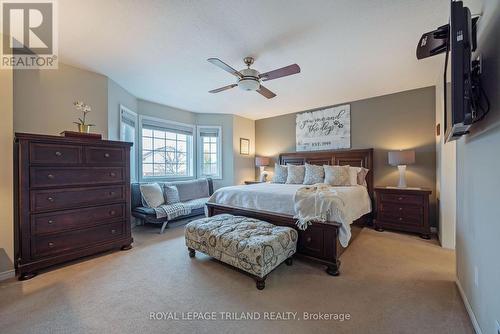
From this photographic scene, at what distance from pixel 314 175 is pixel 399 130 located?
180 cm

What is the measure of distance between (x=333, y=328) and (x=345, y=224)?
3.51 feet

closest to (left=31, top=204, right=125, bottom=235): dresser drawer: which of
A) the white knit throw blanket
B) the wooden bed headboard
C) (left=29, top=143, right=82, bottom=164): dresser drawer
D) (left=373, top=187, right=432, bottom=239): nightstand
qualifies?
(left=29, top=143, right=82, bottom=164): dresser drawer

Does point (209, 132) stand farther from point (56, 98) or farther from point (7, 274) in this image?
point (7, 274)

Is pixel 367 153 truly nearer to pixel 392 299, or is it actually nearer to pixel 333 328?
pixel 392 299

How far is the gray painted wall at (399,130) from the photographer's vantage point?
369cm

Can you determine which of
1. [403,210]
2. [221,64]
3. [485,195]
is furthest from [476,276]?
[221,64]

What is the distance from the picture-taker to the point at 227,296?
187 centimetres

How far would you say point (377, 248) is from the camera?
9.62ft

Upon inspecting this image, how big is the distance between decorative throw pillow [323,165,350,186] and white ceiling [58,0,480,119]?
58.1 inches

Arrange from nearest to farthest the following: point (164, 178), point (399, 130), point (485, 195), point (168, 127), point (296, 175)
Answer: point (485, 195) < point (399, 130) < point (296, 175) < point (164, 178) < point (168, 127)

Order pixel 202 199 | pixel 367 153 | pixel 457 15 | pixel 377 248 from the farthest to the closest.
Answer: pixel 202 199 → pixel 367 153 → pixel 377 248 → pixel 457 15

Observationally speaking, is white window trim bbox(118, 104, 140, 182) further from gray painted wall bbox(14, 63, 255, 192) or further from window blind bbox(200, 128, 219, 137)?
window blind bbox(200, 128, 219, 137)

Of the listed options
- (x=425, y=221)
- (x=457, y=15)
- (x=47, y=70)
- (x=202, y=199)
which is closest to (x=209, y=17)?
(x=457, y=15)

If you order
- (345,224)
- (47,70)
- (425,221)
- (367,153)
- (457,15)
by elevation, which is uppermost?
(47,70)
